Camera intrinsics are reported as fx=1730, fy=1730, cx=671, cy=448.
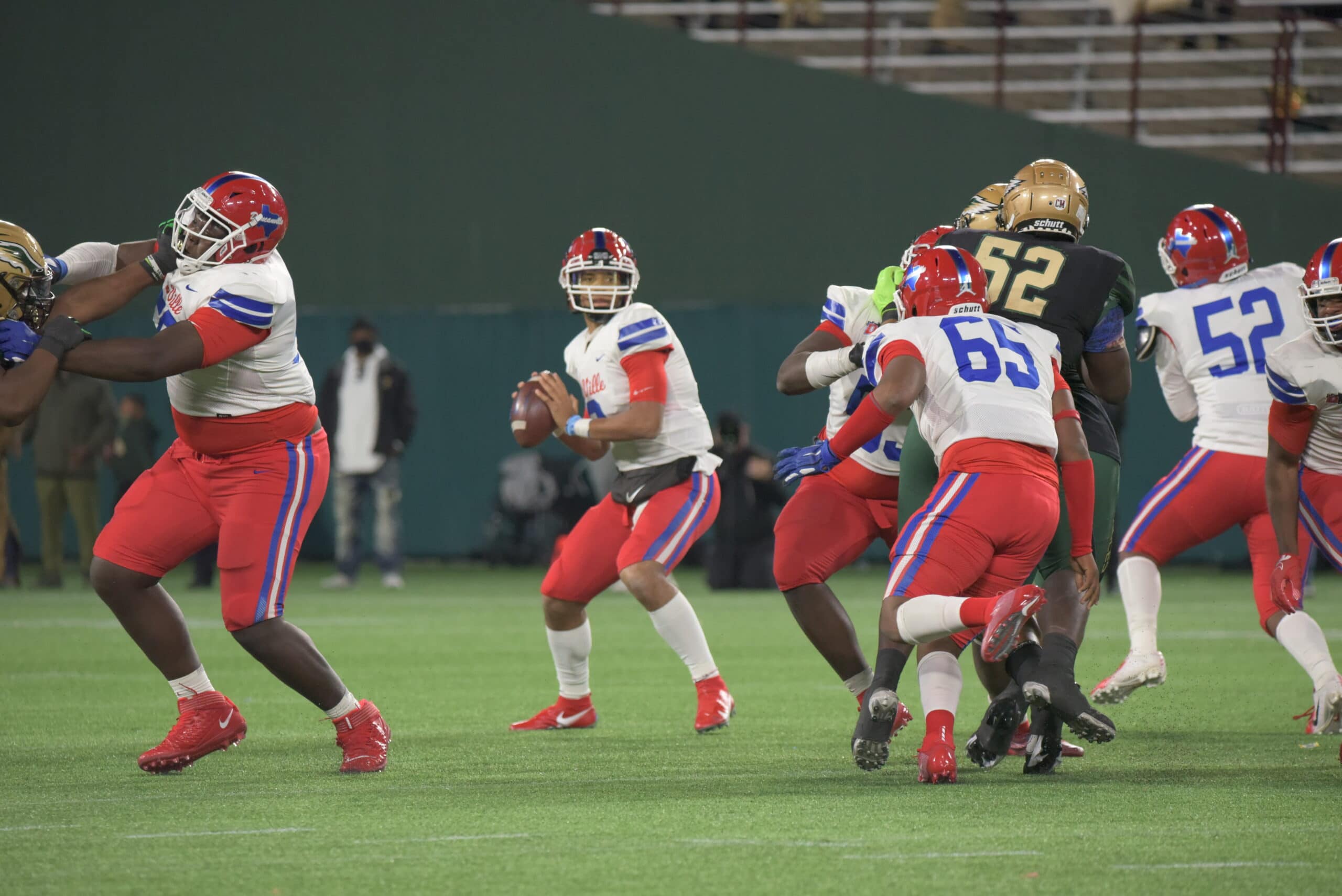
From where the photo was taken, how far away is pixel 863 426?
5.25 m

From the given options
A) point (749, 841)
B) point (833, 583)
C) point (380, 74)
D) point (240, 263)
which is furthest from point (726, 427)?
point (749, 841)

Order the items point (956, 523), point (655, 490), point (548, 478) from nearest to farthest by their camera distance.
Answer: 1. point (956, 523)
2. point (655, 490)
3. point (548, 478)

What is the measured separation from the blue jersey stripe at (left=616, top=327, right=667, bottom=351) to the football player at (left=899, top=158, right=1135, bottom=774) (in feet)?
4.84

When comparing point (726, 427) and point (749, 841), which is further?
point (726, 427)

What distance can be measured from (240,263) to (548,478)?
10976 mm

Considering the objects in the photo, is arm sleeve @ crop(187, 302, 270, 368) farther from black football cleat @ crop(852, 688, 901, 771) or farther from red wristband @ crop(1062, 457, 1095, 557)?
red wristband @ crop(1062, 457, 1095, 557)

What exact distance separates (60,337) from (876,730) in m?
2.68

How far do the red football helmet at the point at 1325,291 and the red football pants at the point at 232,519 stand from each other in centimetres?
325

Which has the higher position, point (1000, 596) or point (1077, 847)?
point (1000, 596)

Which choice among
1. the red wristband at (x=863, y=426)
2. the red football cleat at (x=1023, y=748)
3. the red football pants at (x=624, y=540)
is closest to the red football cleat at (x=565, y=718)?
A: the red football pants at (x=624, y=540)

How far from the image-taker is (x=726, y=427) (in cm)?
1416

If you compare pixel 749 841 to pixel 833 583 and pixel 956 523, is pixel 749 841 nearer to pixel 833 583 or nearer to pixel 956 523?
pixel 956 523

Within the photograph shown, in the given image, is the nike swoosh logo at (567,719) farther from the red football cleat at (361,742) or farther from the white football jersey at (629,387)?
the red football cleat at (361,742)

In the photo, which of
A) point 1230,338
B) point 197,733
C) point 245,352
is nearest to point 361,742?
point 197,733
